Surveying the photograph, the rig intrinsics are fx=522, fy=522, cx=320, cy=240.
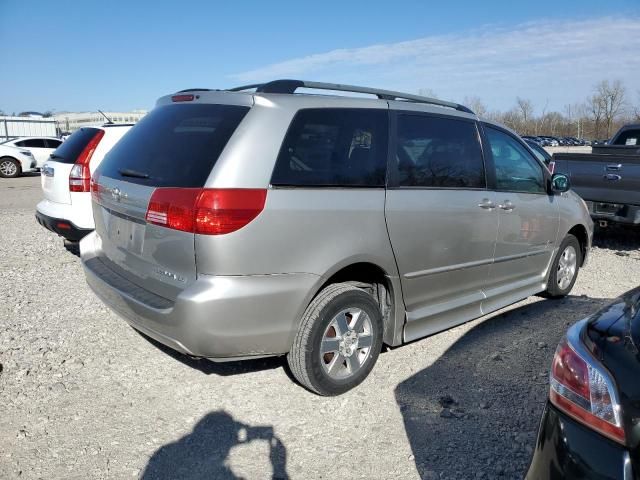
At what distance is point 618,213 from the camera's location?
7074 millimetres

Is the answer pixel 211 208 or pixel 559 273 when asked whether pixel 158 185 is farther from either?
pixel 559 273

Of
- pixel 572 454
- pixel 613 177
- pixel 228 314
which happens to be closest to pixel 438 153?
pixel 228 314

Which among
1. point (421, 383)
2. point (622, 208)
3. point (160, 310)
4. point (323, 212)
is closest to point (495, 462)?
point (421, 383)

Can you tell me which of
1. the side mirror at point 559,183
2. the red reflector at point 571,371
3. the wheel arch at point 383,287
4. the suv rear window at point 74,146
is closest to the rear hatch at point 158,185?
the wheel arch at point 383,287

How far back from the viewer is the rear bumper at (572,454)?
4.95 feet

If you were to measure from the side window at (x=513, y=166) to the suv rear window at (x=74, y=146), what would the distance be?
14.4ft

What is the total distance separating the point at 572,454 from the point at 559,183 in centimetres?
374

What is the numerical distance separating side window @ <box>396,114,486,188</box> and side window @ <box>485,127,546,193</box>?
0.84 feet

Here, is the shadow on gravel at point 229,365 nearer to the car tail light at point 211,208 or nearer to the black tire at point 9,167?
the car tail light at point 211,208

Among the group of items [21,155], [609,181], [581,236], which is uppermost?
[609,181]

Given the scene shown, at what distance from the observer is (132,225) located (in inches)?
124

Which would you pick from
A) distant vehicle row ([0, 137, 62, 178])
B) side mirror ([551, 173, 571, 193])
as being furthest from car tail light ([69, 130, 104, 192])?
distant vehicle row ([0, 137, 62, 178])

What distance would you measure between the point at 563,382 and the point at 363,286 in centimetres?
181

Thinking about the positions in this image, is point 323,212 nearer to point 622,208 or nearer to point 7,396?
point 7,396
